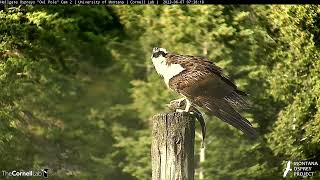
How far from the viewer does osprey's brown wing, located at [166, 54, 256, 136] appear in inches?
263

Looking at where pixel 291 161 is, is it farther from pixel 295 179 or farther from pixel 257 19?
pixel 257 19

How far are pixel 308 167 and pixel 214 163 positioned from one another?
2678mm

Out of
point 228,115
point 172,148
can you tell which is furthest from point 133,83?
point 172,148

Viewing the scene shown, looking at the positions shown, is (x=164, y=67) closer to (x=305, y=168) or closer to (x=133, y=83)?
(x=305, y=168)

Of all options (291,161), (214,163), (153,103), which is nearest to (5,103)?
(153,103)

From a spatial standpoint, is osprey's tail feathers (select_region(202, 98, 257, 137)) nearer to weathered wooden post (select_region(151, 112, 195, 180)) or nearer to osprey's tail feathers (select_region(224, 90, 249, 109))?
osprey's tail feathers (select_region(224, 90, 249, 109))

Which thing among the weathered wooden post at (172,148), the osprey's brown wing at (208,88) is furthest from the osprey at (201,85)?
the weathered wooden post at (172,148)

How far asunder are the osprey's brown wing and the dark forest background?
4.37 m

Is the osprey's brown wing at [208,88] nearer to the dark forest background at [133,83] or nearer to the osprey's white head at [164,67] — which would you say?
the osprey's white head at [164,67]

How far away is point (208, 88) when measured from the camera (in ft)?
22.7

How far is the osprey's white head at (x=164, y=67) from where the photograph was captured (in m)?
6.79

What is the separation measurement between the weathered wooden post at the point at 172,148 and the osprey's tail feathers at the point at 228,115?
1.18 meters

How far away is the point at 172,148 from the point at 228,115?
1475 millimetres

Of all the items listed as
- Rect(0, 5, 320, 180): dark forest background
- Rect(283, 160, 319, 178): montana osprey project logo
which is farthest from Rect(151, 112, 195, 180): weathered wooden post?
Rect(0, 5, 320, 180): dark forest background
